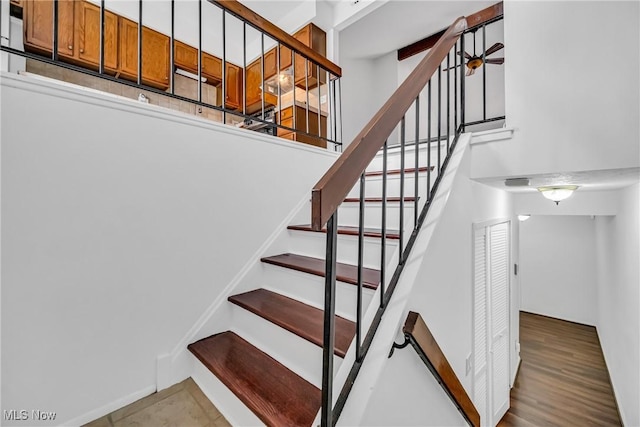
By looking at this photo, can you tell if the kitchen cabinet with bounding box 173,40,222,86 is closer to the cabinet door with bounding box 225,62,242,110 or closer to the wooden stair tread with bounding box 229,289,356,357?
the cabinet door with bounding box 225,62,242,110

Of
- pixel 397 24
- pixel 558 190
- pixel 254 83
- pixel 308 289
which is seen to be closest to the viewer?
pixel 308 289

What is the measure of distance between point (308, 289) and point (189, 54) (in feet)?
13.2

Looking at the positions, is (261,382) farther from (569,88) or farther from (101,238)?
(569,88)

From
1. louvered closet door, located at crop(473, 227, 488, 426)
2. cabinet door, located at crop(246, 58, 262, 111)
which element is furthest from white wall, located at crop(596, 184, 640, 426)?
cabinet door, located at crop(246, 58, 262, 111)

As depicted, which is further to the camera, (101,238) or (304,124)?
(304,124)

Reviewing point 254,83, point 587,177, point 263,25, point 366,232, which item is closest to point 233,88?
point 254,83

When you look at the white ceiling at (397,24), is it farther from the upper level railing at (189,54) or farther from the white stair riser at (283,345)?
the white stair riser at (283,345)

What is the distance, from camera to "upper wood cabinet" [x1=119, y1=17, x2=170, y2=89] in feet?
11.1

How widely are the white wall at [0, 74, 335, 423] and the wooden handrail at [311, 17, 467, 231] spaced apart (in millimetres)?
1059

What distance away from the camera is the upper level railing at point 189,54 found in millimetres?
2635

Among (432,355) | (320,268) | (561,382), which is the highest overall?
(320,268)

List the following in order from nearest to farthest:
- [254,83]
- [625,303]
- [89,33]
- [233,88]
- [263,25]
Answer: [263,25] → [625,303] → [89,33] → [254,83] → [233,88]

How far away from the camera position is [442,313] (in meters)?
1.44

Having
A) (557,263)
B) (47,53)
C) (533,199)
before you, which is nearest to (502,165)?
(533,199)
